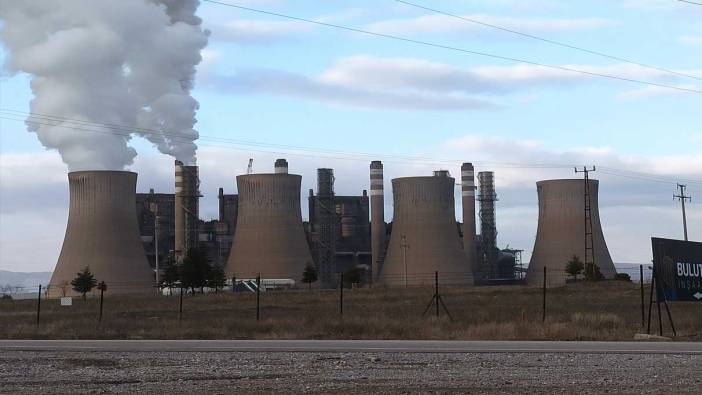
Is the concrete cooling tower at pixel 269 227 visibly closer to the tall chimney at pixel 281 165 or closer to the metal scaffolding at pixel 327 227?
the tall chimney at pixel 281 165

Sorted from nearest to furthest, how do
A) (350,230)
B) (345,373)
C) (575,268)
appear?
(345,373) < (575,268) < (350,230)

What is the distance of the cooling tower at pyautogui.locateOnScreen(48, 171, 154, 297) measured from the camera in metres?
46.9

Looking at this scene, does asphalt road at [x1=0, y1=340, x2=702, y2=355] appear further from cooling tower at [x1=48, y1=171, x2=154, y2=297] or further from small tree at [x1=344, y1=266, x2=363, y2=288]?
small tree at [x1=344, y1=266, x2=363, y2=288]

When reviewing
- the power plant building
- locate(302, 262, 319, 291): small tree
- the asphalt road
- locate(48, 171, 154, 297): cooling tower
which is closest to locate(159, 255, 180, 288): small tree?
locate(48, 171, 154, 297): cooling tower

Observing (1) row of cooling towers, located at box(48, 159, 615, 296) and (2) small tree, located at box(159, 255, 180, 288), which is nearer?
(1) row of cooling towers, located at box(48, 159, 615, 296)

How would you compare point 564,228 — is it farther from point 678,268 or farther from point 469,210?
point 678,268

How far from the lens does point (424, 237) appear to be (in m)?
56.3

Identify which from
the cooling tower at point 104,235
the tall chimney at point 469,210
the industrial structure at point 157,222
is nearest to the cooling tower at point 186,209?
the industrial structure at point 157,222

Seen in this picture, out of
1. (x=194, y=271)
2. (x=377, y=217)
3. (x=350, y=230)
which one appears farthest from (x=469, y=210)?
(x=194, y=271)

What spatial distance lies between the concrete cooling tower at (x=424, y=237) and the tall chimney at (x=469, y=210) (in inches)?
500

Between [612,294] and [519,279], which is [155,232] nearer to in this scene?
[519,279]

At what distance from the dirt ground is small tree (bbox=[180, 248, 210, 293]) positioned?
119ft

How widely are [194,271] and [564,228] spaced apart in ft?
67.3

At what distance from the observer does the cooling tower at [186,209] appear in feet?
205
